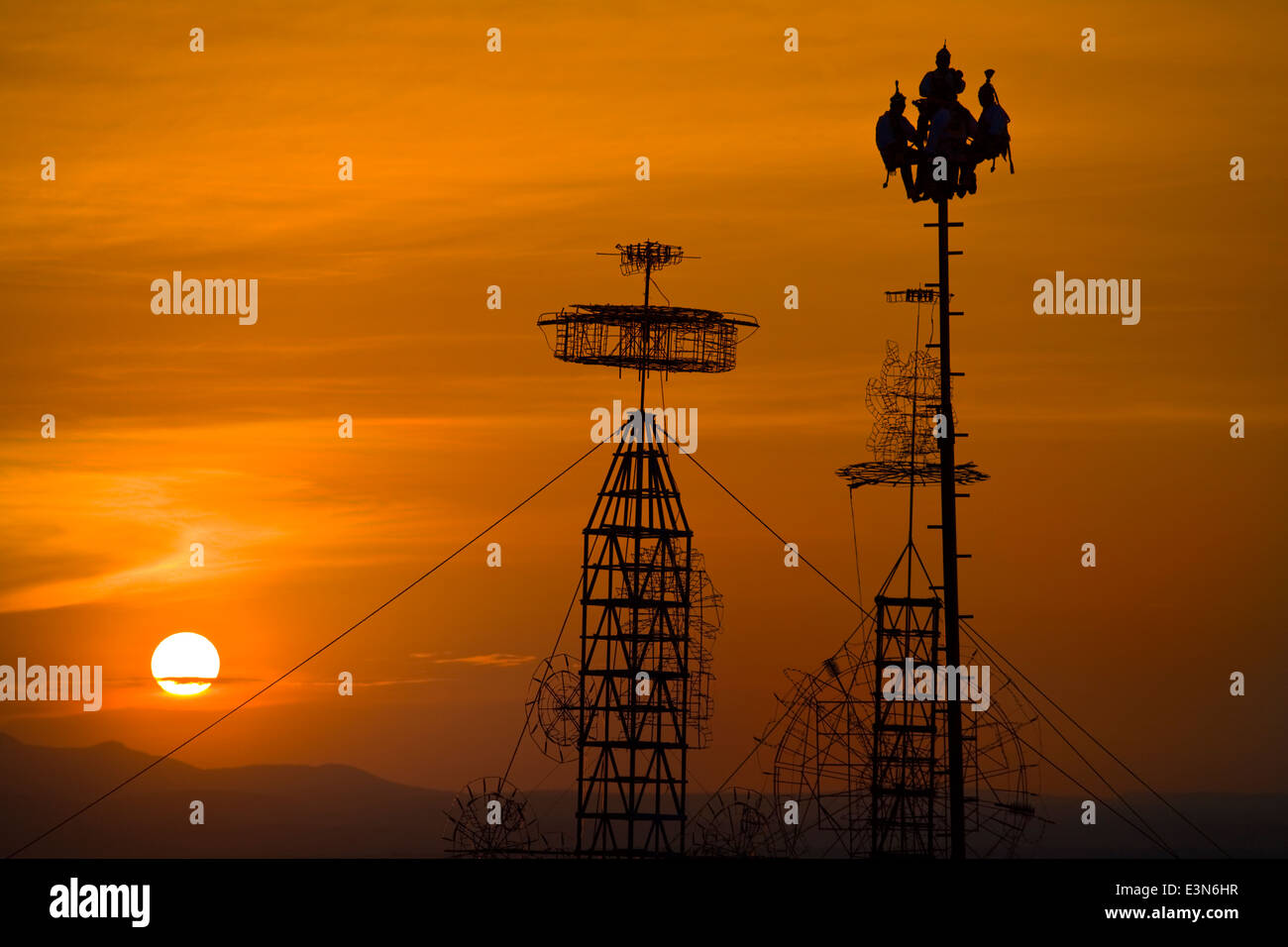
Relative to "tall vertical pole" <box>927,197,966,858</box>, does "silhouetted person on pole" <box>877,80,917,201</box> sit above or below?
above

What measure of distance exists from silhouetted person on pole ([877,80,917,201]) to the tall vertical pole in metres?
2.27

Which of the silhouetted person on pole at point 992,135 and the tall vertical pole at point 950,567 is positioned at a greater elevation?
the silhouetted person on pole at point 992,135

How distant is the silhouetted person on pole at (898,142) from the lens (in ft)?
157

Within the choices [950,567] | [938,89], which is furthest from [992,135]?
[950,567]

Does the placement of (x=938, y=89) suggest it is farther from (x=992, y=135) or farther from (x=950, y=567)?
(x=950, y=567)

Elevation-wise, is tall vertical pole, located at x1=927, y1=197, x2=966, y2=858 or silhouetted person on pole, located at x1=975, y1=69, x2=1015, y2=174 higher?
silhouetted person on pole, located at x1=975, y1=69, x2=1015, y2=174

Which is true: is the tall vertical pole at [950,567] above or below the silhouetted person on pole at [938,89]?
below

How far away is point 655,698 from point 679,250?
18.6 meters

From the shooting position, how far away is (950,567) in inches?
1772

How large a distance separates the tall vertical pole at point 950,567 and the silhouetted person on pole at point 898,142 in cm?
227

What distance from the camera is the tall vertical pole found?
4412 cm

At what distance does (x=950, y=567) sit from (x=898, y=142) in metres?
11.1
